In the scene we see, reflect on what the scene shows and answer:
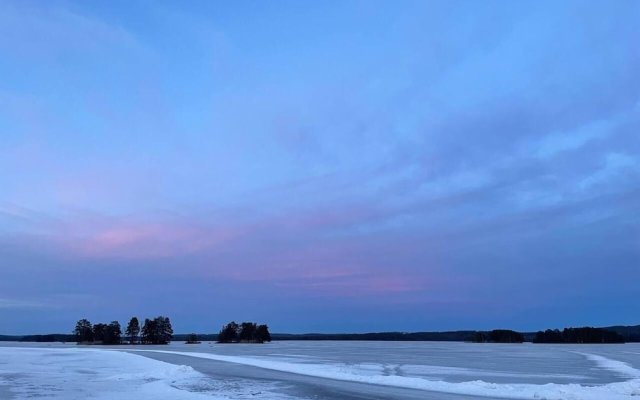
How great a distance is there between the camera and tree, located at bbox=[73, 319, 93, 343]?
142250mm

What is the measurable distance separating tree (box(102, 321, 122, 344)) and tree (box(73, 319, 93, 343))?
6.98 m

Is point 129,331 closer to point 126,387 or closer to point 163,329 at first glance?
point 163,329

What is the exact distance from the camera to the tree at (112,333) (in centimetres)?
13574

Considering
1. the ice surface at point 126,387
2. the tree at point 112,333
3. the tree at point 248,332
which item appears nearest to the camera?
the ice surface at point 126,387

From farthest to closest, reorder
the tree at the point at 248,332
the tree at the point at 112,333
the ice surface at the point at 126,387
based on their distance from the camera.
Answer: the tree at the point at 248,332, the tree at the point at 112,333, the ice surface at the point at 126,387

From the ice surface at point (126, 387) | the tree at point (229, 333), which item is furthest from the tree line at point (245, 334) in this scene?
the ice surface at point (126, 387)

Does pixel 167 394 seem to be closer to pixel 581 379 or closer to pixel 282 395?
pixel 282 395

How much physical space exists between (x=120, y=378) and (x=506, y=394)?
14805 mm

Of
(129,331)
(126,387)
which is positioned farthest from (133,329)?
(126,387)

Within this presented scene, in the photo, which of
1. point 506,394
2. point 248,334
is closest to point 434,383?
point 506,394

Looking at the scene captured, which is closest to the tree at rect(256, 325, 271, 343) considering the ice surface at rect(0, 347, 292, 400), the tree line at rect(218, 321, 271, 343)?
the tree line at rect(218, 321, 271, 343)

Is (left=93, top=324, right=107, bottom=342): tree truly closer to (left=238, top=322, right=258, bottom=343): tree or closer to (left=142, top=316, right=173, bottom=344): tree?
(left=142, top=316, right=173, bottom=344): tree

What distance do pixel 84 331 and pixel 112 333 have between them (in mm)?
10514

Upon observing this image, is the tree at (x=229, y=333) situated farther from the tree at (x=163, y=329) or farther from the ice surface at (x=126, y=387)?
the ice surface at (x=126, y=387)
